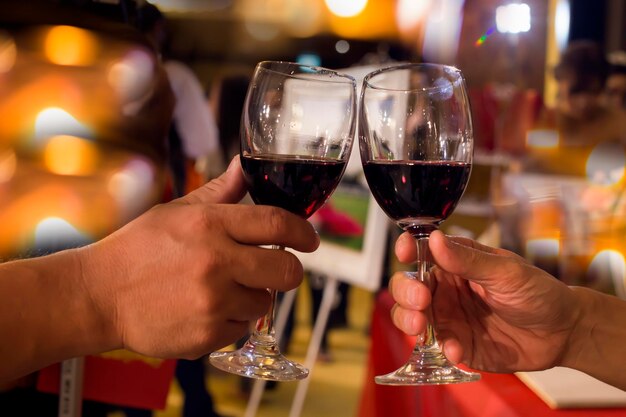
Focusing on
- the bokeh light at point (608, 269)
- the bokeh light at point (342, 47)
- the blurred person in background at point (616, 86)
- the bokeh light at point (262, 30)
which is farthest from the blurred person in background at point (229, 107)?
the bokeh light at point (342, 47)

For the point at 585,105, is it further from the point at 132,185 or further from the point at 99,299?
the point at 99,299

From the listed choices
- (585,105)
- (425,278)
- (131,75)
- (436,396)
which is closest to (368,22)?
(585,105)

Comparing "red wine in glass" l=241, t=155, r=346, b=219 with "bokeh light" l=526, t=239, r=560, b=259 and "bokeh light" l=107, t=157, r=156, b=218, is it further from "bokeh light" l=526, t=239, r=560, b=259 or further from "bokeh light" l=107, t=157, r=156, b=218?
"bokeh light" l=526, t=239, r=560, b=259

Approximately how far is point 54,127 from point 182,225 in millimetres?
665

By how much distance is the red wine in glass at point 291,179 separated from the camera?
809 mm

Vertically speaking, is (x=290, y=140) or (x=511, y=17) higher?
(x=511, y=17)

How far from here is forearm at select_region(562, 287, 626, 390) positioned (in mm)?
1011

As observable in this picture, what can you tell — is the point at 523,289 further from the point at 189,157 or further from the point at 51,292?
the point at 189,157

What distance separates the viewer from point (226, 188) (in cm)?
86

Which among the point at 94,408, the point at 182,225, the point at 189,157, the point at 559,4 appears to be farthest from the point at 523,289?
the point at 559,4

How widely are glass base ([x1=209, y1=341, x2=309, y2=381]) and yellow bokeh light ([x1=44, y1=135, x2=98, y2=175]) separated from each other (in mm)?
600

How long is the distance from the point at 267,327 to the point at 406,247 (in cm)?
24

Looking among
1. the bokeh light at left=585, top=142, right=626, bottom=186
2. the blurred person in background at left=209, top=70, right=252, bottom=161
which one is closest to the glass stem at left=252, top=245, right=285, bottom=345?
the bokeh light at left=585, top=142, right=626, bottom=186

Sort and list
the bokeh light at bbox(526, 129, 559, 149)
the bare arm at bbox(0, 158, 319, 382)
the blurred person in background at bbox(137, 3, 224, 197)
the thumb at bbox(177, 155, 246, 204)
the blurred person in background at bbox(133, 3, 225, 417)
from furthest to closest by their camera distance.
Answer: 1. the bokeh light at bbox(526, 129, 559, 149)
2. the blurred person in background at bbox(137, 3, 224, 197)
3. the blurred person in background at bbox(133, 3, 225, 417)
4. the thumb at bbox(177, 155, 246, 204)
5. the bare arm at bbox(0, 158, 319, 382)
